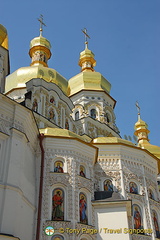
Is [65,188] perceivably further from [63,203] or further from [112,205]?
[112,205]

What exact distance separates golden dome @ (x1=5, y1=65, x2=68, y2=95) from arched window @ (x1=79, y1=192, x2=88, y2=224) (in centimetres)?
1043

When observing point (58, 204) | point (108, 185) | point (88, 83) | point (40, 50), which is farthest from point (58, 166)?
point (40, 50)

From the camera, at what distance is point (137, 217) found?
→ 1390 cm

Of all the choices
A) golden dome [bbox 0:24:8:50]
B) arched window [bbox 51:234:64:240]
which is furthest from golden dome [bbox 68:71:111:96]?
arched window [bbox 51:234:64:240]

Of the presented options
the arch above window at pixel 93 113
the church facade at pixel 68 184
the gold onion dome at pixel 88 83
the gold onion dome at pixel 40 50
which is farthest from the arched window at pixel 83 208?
the gold onion dome at pixel 40 50

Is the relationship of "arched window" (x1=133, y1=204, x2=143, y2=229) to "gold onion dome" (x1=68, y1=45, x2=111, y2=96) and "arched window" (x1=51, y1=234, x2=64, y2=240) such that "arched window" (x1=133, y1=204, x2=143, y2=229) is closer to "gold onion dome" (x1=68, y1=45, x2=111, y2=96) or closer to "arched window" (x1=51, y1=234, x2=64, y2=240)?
"arched window" (x1=51, y1=234, x2=64, y2=240)

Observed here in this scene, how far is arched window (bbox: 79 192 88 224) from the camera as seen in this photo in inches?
494

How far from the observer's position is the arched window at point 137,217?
536 inches

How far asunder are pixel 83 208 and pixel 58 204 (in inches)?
42.3

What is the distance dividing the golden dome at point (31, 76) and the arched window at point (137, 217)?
10765 mm

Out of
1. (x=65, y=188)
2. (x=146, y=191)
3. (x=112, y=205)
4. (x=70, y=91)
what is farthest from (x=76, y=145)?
(x=70, y=91)

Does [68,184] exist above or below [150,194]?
below

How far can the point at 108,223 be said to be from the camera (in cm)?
1271

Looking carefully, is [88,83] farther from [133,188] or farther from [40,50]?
[133,188]
